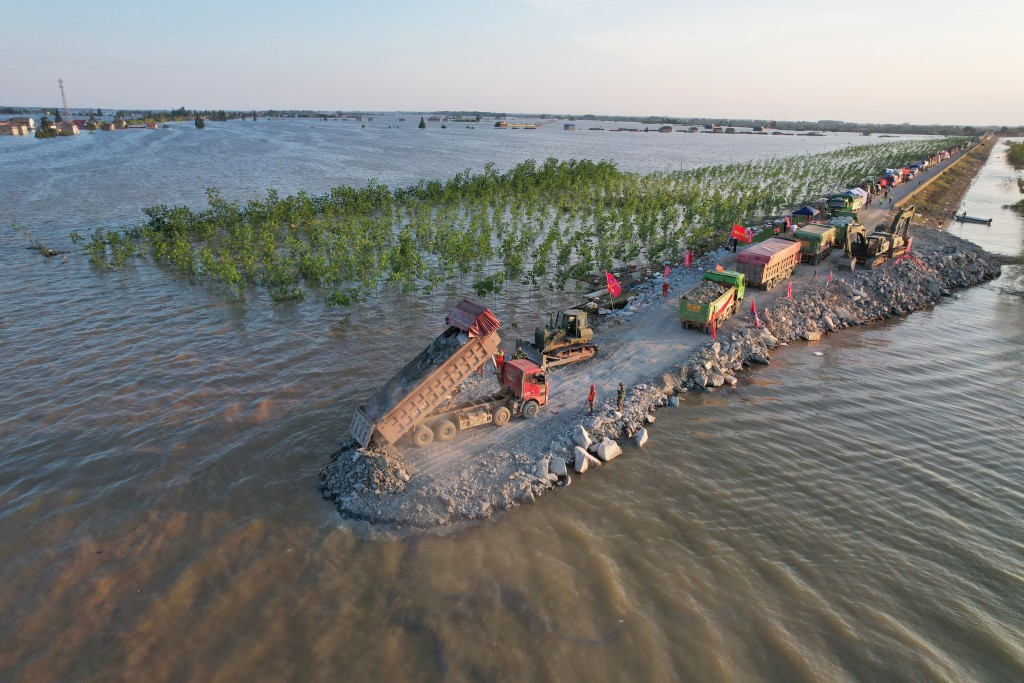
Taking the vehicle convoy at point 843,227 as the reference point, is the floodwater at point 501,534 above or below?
below

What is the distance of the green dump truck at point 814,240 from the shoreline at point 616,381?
99 cm

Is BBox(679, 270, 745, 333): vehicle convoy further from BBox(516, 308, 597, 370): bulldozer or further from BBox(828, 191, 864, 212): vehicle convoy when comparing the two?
BBox(828, 191, 864, 212): vehicle convoy

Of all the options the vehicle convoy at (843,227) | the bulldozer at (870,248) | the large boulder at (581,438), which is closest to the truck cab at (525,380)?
the large boulder at (581,438)

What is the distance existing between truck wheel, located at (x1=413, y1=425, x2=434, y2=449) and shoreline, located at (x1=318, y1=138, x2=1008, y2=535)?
25 centimetres

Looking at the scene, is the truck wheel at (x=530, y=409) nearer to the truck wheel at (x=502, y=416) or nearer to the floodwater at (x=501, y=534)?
the truck wheel at (x=502, y=416)

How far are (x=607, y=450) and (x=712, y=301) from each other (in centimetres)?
1105

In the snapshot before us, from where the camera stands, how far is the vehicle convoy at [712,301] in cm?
2331

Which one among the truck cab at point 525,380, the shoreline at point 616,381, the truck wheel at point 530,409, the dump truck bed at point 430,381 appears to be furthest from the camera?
the truck wheel at point 530,409

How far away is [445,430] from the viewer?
16281 mm

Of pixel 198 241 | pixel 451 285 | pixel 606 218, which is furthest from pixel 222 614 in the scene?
pixel 606 218

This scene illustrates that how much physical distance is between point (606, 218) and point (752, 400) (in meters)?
27.3

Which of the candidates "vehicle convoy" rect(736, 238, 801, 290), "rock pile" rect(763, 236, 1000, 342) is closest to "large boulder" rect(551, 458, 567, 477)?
"rock pile" rect(763, 236, 1000, 342)

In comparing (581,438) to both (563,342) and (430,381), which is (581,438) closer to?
(430,381)

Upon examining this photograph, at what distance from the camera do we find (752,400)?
20.3 meters
